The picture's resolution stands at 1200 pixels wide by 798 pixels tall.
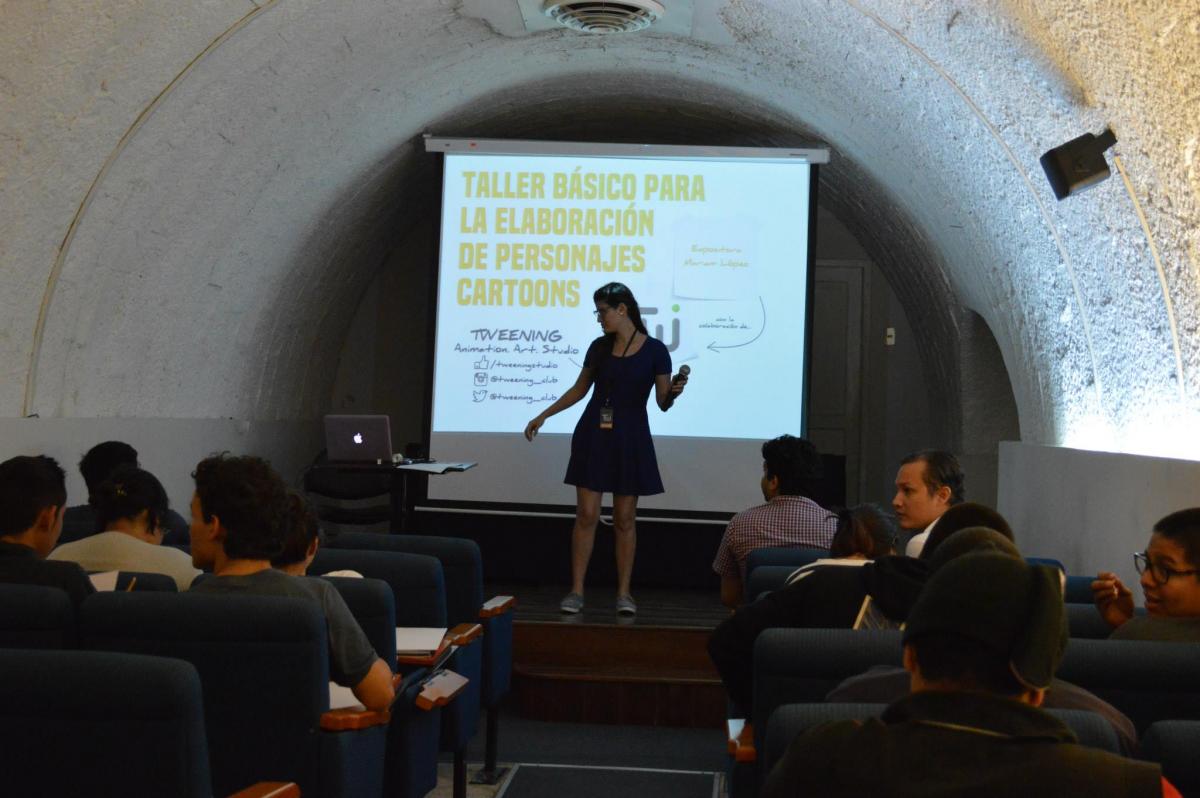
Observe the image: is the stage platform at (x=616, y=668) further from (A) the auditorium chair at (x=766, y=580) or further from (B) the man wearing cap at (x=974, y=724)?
(B) the man wearing cap at (x=974, y=724)

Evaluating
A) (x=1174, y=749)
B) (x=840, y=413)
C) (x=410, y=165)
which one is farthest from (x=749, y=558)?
(x=840, y=413)

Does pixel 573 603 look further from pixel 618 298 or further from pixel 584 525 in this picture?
pixel 618 298

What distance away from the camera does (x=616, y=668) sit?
6.97 meters

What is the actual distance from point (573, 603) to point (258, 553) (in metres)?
4.32

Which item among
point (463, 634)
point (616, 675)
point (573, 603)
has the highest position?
point (463, 634)

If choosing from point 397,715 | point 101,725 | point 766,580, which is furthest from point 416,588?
point 101,725

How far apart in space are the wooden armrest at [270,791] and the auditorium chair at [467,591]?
212cm

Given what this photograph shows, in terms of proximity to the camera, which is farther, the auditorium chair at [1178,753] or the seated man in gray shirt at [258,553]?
the seated man in gray shirt at [258,553]

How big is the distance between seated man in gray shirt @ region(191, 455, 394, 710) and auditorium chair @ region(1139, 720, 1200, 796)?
5.51 feet

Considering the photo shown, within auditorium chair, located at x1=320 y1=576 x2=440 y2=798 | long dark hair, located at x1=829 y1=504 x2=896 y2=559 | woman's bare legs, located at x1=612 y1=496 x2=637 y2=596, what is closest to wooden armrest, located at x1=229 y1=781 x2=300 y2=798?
auditorium chair, located at x1=320 y1=576 x2=440 y2=798

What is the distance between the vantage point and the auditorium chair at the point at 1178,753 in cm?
203

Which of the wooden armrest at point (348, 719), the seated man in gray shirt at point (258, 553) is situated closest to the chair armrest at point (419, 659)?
the seated man in gray shirt at point (258, 553)

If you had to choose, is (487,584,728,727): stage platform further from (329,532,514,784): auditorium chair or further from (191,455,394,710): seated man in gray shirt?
(191,455,394,710): seated man in gray shirt

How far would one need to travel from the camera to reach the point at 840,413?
11.8 meters
